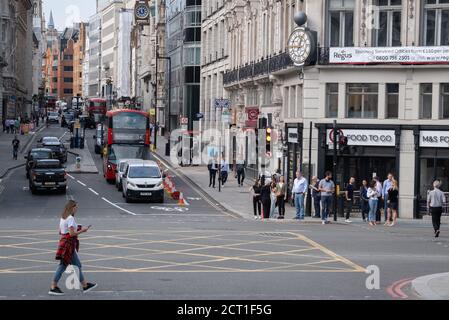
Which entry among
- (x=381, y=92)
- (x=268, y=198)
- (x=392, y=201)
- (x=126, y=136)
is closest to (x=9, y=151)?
(x=126, y=136)

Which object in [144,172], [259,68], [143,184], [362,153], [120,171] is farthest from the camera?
[259,68]

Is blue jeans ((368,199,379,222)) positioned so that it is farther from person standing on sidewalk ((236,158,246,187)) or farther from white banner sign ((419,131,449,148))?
person standing on sidewalk ((236,158,246,187))

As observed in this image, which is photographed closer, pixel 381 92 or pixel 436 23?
pixel 436 23

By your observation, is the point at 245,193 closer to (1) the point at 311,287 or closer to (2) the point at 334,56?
(2) the point at 334,56

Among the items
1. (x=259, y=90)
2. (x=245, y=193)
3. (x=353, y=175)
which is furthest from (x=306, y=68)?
(x=259, y=90)

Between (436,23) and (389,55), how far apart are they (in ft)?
8.10

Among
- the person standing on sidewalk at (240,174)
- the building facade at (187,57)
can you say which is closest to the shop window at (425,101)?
the person standing on sidewalk at (240,174)

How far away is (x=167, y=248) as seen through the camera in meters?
25.5

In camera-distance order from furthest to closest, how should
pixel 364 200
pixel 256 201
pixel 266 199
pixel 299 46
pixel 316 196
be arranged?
pixel 299 46
pixel 316 196
pixel 256 201
pixel 364 200
pixel 266 199

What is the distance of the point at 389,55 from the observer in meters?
41.2

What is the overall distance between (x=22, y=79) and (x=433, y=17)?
106 meters

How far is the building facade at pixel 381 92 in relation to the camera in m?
41.0

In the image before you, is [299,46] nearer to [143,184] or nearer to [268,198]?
[268,198]

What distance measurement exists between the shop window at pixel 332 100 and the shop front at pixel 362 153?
67 cm
